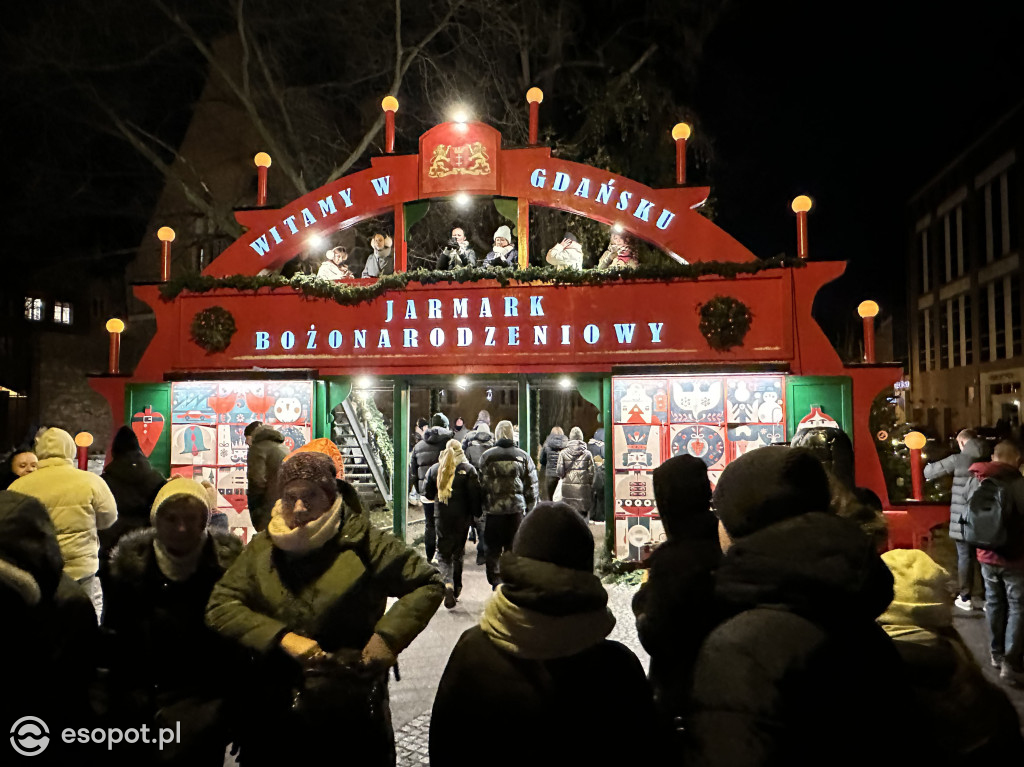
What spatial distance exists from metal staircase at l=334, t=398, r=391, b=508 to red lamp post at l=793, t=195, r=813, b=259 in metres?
8.08

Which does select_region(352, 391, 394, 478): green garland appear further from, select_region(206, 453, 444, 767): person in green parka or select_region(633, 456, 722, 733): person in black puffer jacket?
select_region(633, 456, 722, 733): person in black puffer jacket

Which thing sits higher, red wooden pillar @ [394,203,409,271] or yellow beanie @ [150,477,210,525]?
red wooden pillar @ [394,203,409,271]

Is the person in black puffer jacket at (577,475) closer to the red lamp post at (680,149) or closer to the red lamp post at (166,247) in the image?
the red lamp post at (680,149)

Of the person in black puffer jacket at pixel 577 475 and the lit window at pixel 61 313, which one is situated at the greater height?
the lit window at pixel 61 313

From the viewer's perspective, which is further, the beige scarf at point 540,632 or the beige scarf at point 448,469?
the beige scarf at point 448,469

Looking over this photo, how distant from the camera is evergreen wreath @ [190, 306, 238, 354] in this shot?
9227mm

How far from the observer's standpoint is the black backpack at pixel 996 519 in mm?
5258

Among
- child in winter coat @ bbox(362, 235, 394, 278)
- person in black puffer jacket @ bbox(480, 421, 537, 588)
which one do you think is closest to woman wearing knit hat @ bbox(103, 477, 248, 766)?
person in black puffer jacket @ bbox(480, 421, 537, 588)

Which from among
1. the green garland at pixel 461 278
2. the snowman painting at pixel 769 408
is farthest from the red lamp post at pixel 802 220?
the snowman painting at pixel 769 408

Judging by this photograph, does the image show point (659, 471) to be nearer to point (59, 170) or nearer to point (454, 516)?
point (454, 516)

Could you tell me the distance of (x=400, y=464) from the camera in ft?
30.4

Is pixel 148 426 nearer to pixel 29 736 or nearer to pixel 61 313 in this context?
pixel 29 736

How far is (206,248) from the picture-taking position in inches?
838

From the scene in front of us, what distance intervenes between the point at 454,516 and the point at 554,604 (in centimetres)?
574
